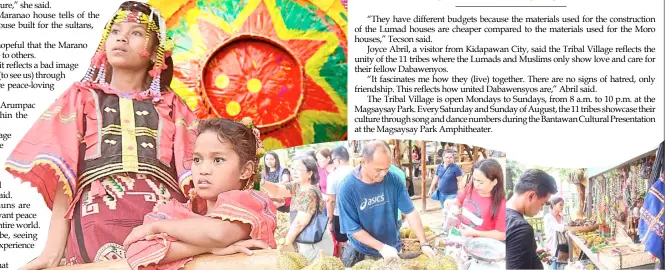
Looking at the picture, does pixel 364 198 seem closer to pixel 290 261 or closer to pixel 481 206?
pixel 290 261

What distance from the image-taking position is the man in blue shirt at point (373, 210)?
567cm

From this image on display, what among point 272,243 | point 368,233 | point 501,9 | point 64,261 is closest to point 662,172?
point 501,9

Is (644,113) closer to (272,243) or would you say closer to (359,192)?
(359,192)

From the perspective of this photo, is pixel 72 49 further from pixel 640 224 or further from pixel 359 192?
pixel 640 224

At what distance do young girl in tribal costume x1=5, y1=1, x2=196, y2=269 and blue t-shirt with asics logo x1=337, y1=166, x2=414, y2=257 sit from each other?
3.60 feet

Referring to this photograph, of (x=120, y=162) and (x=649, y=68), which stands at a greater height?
(x=649, y=68)

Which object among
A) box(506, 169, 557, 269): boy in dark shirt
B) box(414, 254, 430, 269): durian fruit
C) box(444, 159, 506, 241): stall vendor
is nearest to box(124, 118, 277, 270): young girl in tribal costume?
box(414, 254, 430, 269): durian fruit

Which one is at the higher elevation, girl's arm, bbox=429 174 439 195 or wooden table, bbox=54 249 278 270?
girl's arm, bbox=429 174 439 195

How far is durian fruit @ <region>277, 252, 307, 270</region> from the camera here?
18.4ft

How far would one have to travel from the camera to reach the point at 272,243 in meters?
5.68

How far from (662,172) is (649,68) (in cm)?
74

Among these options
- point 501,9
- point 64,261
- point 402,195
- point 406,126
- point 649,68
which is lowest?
point 64,261

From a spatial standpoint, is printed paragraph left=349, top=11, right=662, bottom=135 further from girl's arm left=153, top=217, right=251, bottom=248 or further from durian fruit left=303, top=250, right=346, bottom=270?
girl's arm left=153, top=217, right=251, bottom=248

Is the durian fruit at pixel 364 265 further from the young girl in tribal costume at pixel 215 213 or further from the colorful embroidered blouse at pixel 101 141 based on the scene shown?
the colorful embroidered blouse at pixel 101 141
